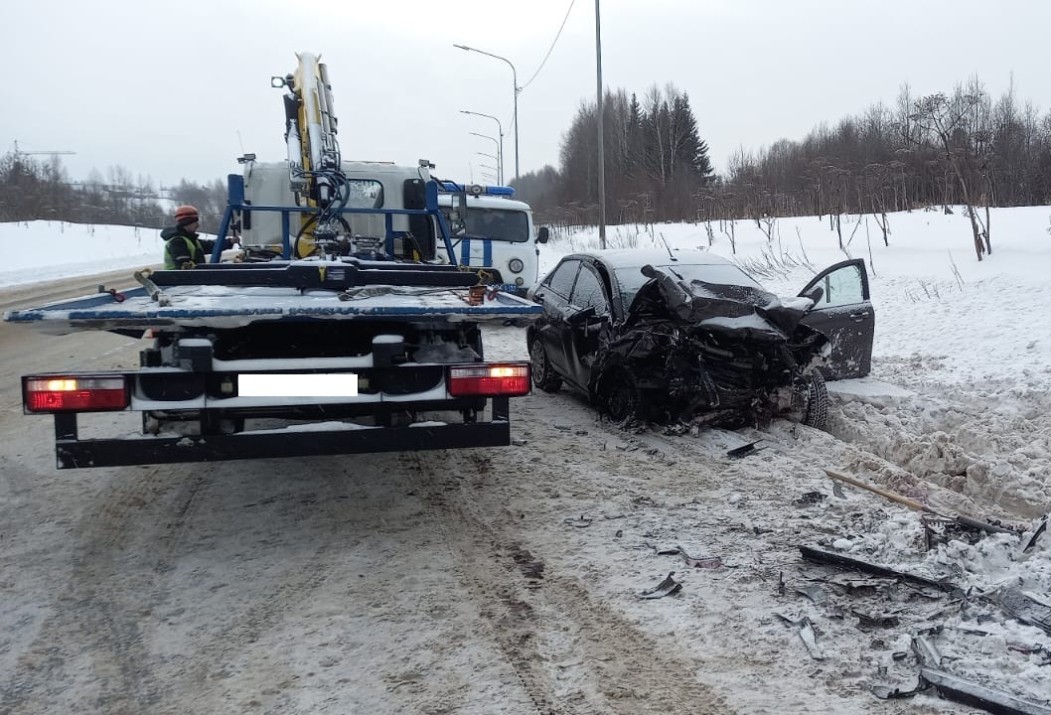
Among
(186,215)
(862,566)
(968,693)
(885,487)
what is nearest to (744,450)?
(885,487)

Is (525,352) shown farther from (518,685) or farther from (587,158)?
(587,158)

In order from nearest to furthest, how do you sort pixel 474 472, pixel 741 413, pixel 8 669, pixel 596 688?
pixel 596 688
pixel 8 669
pixel 474 472
pixel 741 413

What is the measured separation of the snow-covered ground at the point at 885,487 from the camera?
10.0ft

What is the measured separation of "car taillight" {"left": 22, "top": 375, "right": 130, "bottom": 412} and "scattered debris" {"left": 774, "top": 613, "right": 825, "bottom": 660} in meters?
3.29

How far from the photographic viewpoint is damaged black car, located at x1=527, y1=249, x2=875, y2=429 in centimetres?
609

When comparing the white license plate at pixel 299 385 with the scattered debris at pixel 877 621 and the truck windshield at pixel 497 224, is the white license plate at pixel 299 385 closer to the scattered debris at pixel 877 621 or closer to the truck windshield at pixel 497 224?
the scattered debris at pixel 877 621

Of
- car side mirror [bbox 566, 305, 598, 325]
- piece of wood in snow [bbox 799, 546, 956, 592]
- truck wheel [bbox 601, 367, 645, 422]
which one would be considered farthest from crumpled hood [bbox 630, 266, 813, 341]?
piece of wood in snow [bbox 799, 546, 956, 592]

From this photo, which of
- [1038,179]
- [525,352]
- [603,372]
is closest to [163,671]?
[603,372]

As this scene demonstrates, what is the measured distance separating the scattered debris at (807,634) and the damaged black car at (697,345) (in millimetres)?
2908

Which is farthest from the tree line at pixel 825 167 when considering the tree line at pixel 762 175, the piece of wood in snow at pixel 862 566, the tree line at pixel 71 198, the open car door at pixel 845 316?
the tree line at pixel 71 198

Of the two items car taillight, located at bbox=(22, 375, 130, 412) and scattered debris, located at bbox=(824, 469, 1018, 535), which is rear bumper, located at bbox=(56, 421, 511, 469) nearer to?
car taillight, located at bbox=(22, 375, 130, 412)

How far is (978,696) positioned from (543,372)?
242 inches

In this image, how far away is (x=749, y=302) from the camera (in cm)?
647

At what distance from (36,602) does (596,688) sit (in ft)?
8.82
